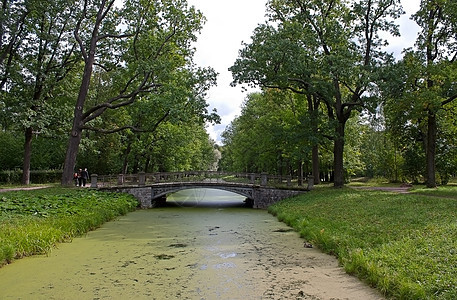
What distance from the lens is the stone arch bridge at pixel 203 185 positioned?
24094 millimetres

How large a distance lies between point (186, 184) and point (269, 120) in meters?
9.45

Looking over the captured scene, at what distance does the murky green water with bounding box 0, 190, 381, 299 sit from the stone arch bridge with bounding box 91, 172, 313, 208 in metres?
11.9

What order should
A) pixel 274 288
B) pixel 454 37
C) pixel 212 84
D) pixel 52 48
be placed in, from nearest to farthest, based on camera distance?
pixel 274 288 < pixel 454 37 < pixel 212 84 < pixel 52 48

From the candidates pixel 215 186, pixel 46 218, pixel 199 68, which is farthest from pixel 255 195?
pixel 46 218

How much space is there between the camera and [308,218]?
14492 millimetres

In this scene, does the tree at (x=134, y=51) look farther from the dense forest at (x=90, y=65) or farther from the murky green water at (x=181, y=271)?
the murky green water at (x=181, y=271)

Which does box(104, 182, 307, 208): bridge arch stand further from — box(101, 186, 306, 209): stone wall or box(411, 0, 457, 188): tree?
box(411, 0, 457, 188): tree

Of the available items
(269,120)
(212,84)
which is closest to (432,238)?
(212,84)

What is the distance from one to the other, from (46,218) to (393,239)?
426 inches

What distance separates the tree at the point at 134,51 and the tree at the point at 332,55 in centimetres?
430

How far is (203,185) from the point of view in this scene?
86.0 feet

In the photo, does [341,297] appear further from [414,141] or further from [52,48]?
[414,141]

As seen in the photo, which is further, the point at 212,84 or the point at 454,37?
the point at 212,84

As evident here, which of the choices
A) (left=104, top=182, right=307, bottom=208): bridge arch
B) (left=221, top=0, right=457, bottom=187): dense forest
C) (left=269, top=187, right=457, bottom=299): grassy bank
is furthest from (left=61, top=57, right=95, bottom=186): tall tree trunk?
(left=269, top=187, right=457, bottom=299): grassy bank
